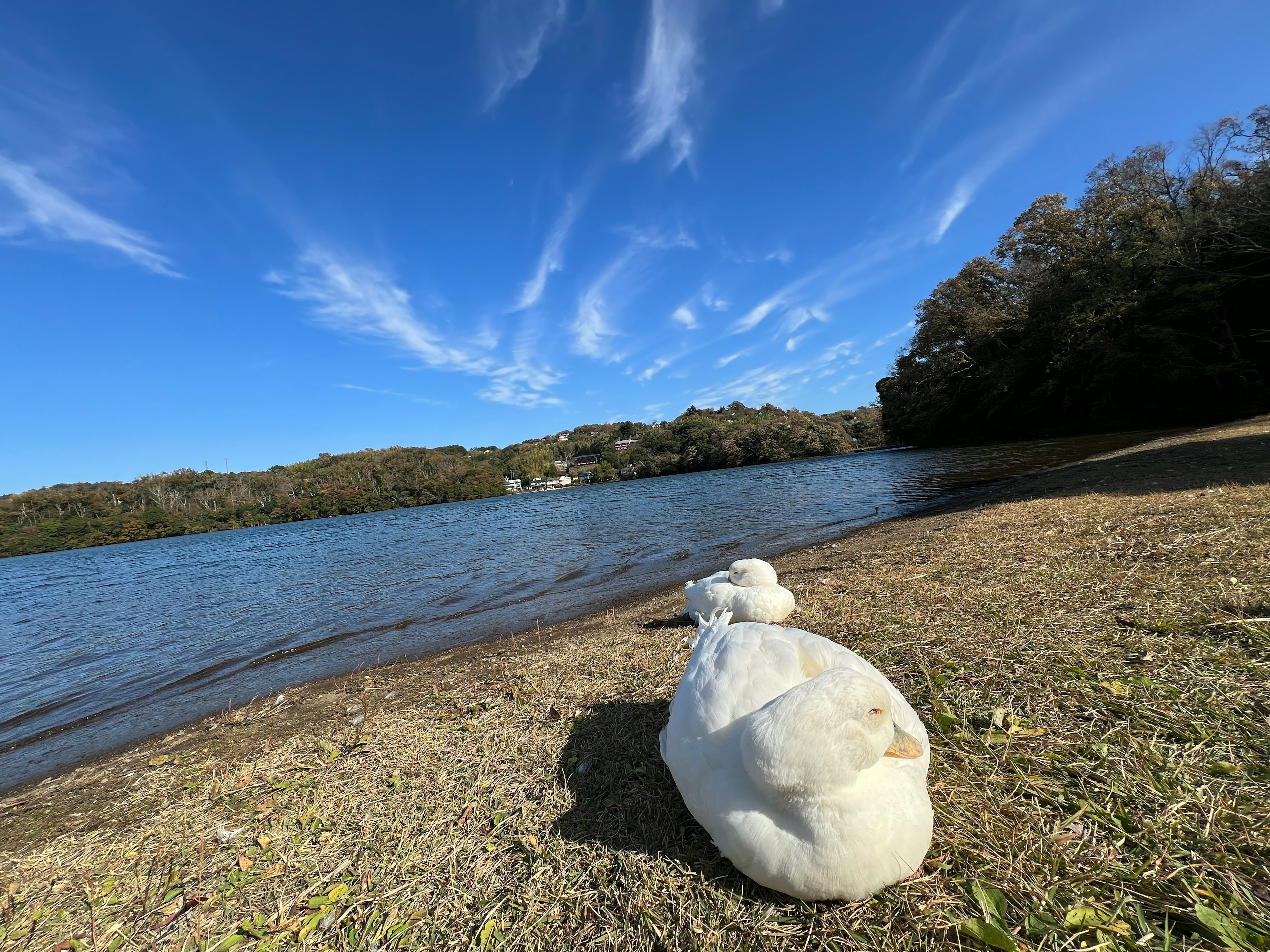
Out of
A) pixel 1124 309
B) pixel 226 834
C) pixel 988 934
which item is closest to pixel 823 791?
pixel 988 934

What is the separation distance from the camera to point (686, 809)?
2.64 meters

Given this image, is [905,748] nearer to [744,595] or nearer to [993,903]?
[993,903]

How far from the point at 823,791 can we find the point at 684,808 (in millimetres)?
1084

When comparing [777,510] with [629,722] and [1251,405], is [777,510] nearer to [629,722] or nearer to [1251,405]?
[629,722]

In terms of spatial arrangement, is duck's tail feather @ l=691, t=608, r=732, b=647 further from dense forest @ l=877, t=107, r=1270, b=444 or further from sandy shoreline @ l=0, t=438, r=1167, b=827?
dense forest @ l=877, t=107, r=1270, b=444

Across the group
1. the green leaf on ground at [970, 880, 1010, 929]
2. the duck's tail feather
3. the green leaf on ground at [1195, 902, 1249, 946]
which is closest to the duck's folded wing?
the duck's tail feather

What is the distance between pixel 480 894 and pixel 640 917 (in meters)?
0.82

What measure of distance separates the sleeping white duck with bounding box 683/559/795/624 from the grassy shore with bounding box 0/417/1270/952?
314 mm

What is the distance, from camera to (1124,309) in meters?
30.6

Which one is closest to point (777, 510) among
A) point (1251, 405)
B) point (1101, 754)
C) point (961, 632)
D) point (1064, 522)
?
point (1064, 522)

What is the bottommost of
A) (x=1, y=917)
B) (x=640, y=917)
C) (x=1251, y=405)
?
(x=1251, y=405)

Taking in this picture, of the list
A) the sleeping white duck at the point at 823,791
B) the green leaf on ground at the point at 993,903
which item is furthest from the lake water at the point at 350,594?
the green leaf on ground at the point at 993,903

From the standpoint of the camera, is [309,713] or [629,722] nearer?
[629,722]

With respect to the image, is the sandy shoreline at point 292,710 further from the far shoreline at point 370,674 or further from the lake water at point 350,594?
the lake water at point 350,594
